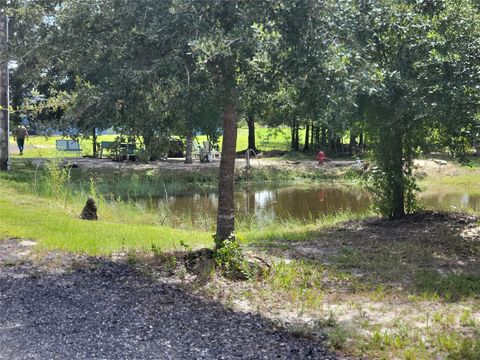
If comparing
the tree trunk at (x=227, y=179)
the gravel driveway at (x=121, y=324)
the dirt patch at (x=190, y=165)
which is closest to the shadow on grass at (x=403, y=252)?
the tree trunk at (x=227, y=179)

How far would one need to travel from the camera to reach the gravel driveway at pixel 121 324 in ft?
15.2

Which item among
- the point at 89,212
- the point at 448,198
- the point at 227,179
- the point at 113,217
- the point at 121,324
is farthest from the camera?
the point at 448,198

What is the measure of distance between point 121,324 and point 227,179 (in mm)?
2465

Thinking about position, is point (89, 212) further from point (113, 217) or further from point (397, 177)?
point (397, 177)

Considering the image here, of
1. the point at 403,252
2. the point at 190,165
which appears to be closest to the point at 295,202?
the point at 190,165

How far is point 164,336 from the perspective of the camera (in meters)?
4.98

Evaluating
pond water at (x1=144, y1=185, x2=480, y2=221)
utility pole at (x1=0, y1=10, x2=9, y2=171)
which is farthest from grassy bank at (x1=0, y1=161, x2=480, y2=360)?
utility pole at (x1=0, y1=10, x2=9, y2=171)

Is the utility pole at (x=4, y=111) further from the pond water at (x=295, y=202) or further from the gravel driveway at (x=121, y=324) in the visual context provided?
the gravel driveway at (x=121, y=324)

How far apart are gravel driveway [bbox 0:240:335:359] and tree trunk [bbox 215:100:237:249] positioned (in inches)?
41.4

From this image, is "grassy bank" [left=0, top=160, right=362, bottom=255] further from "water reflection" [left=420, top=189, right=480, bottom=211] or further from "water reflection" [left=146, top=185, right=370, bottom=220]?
"water reflection" [left=420, top=189, right=480, bottom=211]

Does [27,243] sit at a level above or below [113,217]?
above

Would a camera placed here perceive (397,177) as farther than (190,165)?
No

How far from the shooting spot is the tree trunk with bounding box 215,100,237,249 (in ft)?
22.8

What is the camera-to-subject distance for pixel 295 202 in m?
21.7
